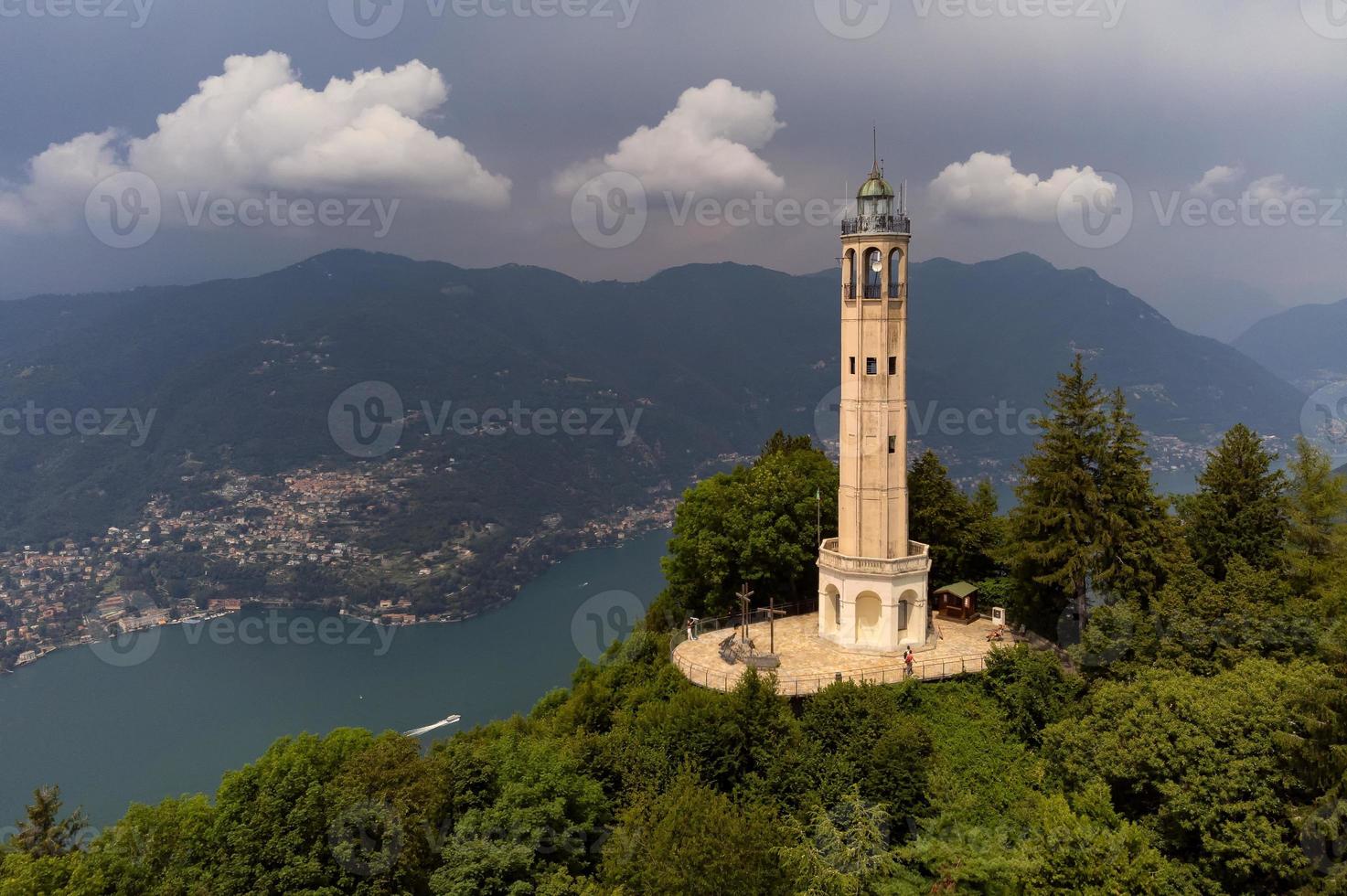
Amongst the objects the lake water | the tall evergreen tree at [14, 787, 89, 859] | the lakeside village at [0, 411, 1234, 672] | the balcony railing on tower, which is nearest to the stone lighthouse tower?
the balcony railing on tower

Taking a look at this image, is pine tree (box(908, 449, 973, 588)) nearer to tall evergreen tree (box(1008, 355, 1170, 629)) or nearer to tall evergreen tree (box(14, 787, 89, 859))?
tall evergreen tree (box(1008, 355, 1170, 629))

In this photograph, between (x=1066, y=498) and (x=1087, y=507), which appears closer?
(x=1087, y=507)

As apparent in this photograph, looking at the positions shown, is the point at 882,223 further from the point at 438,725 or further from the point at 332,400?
the point at 332,400

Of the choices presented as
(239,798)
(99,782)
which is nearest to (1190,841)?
(239,798)

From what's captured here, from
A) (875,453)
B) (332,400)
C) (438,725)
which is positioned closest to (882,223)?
(875,453)

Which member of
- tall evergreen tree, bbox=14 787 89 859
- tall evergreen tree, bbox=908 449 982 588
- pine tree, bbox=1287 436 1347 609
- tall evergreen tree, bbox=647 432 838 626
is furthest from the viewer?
tall evergreen tree, bbox=908 449 982 588

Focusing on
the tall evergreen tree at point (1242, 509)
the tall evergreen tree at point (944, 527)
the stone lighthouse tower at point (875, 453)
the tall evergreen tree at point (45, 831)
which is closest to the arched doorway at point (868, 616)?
the stone lighthouse tower at point (875, 453)

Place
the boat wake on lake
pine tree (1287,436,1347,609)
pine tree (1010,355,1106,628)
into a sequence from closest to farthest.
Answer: pine tree (1287,436,1347,609) < pine tree (1010,355,1106,628) < the boat wake on lake
